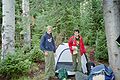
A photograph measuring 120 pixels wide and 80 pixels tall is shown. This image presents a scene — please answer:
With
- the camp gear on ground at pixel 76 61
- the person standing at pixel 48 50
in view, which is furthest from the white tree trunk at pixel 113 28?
the person standing at pixel 48 50

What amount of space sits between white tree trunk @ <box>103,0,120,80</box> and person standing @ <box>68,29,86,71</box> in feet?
4.40

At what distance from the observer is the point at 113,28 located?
25.7 feet

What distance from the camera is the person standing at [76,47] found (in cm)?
903

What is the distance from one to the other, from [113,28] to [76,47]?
1680 mm

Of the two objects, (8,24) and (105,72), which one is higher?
(8,24)

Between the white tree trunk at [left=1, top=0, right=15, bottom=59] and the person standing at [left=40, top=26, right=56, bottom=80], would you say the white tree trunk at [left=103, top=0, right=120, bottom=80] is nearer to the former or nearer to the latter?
the person standing at [left=40, top=26, right=56, bottom=80]

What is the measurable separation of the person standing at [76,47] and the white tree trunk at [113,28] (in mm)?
1342

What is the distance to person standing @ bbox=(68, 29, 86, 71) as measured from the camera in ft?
29.6

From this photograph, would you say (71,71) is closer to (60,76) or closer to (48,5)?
(60,76)

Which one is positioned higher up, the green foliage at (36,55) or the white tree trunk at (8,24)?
the white tree trunk at (8,24)

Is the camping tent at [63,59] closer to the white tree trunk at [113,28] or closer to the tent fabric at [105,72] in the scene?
the tent fabric at [105,72]

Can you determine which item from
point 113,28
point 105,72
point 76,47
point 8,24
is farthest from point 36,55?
point 113,28

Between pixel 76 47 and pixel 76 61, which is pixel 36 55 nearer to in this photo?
Answer: pixel 76 61

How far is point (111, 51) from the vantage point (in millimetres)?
8031
